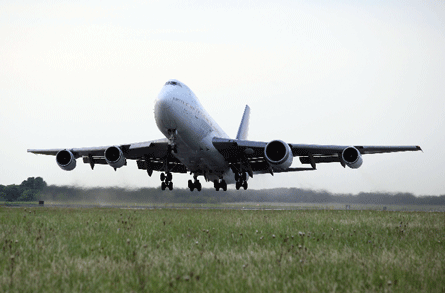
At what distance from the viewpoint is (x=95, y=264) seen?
5730 millimetres

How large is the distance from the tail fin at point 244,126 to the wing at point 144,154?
38.1ft

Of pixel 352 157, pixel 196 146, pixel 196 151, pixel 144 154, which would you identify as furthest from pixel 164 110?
pixel 352 157

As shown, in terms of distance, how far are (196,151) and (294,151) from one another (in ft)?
25.2

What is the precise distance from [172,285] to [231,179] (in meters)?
31.8

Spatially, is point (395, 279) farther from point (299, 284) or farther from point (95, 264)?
point (95, 264)

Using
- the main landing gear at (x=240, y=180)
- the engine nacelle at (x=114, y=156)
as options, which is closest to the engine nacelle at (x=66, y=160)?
the engine nacelle at (x=114, y=156)

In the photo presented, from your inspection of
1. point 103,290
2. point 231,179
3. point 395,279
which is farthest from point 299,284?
point 231,179

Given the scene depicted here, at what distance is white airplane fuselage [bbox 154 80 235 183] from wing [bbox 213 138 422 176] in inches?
31.7

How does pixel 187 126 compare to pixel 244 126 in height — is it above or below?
below

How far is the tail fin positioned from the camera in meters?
45.1

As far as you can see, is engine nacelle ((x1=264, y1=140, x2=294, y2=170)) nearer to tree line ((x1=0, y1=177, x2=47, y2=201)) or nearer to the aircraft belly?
the aircraft belly

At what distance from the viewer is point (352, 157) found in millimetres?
25969

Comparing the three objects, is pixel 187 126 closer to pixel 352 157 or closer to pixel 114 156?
pixel 114 156

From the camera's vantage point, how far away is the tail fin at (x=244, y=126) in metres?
45.1
